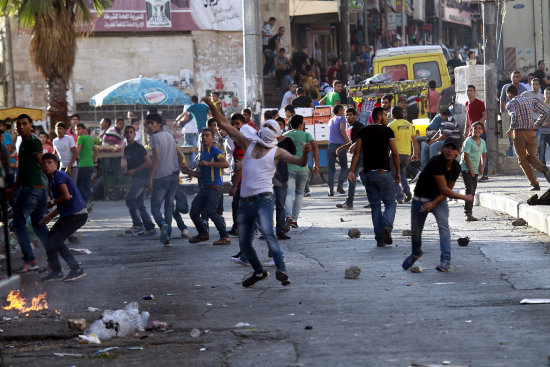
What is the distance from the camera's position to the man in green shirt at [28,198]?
38.6 feet

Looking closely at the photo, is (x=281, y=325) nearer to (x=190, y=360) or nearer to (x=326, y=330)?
(x=326, y=330)

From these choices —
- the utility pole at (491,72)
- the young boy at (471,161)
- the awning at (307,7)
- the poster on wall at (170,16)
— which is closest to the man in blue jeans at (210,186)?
the young boy at (471,161)

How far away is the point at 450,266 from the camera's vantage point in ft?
33.7

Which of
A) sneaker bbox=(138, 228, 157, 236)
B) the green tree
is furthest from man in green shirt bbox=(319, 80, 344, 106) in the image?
sneaker bbox=(138, 228, 157, 236)

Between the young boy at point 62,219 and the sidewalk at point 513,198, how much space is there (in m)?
5.67

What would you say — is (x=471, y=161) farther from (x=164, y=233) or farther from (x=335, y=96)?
(x=335, y=96)

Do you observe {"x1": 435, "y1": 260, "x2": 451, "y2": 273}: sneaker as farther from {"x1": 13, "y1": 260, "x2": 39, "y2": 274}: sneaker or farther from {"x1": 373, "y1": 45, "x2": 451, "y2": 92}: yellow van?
{"x1": 373, "y1": 45, "x2": 451, "y2": 92}: yellow van

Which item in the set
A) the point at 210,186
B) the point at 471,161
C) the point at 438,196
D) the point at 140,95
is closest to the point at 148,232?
the point at 210,186

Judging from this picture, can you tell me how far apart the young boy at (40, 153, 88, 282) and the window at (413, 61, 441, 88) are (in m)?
18.9

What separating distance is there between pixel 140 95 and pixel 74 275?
1421cm

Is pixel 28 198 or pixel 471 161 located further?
pixel 471 161

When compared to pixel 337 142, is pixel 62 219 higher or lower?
lower

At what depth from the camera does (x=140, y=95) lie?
24.5 meters

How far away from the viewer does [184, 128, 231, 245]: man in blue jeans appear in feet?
43.3
